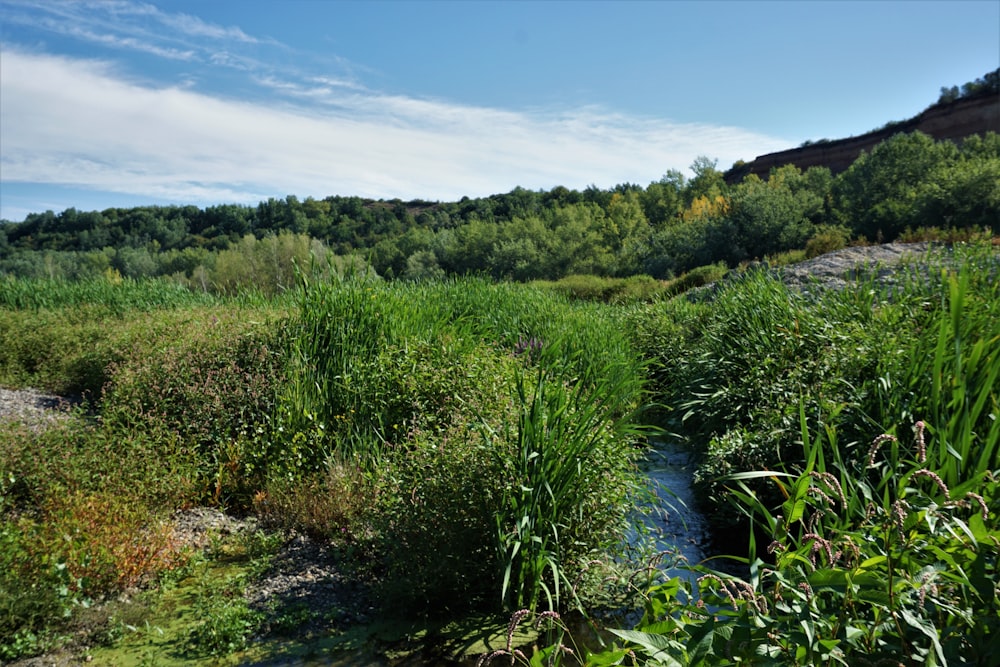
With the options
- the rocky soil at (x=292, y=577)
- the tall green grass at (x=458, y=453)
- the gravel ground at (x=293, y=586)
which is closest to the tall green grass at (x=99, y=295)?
the rocky soil at (x=292, y=577)

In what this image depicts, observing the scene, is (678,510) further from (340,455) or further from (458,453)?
(340,455)

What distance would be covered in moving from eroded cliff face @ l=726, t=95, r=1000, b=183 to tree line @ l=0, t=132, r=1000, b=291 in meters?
5.00

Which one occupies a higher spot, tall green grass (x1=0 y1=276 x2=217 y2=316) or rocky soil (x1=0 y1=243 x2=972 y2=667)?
tall green grass (x1=0 y1=276 x2=217 y2=316)

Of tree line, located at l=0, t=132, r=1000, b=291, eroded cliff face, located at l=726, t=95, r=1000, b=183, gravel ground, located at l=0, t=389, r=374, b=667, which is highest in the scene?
eroded cliff face, located at l=726, t=95, r=1000, b=183

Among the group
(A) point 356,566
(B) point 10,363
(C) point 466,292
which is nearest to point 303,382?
(A) point 356,566

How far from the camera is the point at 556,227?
5812cm

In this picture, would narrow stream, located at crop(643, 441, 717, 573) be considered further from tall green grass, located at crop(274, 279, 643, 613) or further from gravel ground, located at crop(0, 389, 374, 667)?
gravel ground, located at crop(0, 389, 374, 667)

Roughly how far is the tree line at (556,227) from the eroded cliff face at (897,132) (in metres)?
5.00

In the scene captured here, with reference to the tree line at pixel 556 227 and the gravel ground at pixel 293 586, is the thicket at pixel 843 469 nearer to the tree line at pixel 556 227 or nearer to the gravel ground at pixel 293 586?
the gravel ground at pixel 293 586

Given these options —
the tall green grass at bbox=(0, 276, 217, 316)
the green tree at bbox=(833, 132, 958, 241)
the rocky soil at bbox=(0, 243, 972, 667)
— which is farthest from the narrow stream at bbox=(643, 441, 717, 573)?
the green tree at bbox=(833, 132, 958, 241)

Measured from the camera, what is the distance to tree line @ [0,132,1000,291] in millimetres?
25750

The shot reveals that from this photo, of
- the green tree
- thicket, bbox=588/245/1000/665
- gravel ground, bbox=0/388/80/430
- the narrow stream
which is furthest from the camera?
the green tree

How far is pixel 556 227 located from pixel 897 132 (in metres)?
29.1

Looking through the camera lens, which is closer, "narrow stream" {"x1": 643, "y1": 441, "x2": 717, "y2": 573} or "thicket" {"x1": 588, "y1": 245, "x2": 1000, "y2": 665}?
"thicket" {"x1": 588, "y1": 245, "x2": 1000, "y2": 665}
